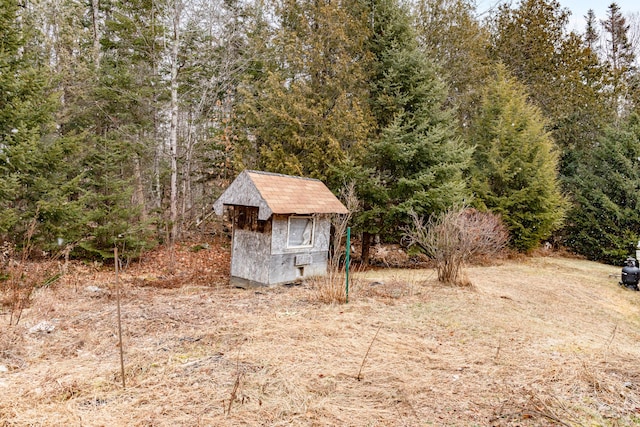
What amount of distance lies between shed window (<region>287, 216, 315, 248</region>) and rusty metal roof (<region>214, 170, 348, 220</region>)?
0.34 metres

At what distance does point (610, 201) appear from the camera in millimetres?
14172

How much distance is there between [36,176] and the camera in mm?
8688

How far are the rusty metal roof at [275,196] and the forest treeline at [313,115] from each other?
76.9 inches

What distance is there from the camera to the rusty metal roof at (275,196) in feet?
23.4

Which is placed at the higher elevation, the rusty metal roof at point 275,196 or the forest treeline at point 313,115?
the forest treeline at point 313,115

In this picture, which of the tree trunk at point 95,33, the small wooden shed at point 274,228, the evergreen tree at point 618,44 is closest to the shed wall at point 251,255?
the small wooden shed at point 274,228

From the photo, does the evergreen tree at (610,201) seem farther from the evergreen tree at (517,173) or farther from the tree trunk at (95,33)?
the tree trunk at (95,33)

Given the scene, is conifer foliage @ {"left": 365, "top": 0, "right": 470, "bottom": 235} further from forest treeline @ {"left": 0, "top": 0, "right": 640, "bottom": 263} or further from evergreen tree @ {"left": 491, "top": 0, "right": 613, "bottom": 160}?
evergreen tree @ {"left": 491, "top": 0, "right": 613, "bottom": 160}

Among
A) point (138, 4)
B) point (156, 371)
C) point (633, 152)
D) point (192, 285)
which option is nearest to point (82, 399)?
point (156, 371)

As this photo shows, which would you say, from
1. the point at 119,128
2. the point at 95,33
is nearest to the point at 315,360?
the point at 119,128

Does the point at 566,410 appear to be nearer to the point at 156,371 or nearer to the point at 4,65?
the point at 156,371

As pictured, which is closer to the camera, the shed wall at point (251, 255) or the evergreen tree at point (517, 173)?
the shed wall at point (251, 255)

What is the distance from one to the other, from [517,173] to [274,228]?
33.3ft

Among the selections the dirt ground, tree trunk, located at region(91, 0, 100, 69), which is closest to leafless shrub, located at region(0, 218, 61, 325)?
the dirt ground
